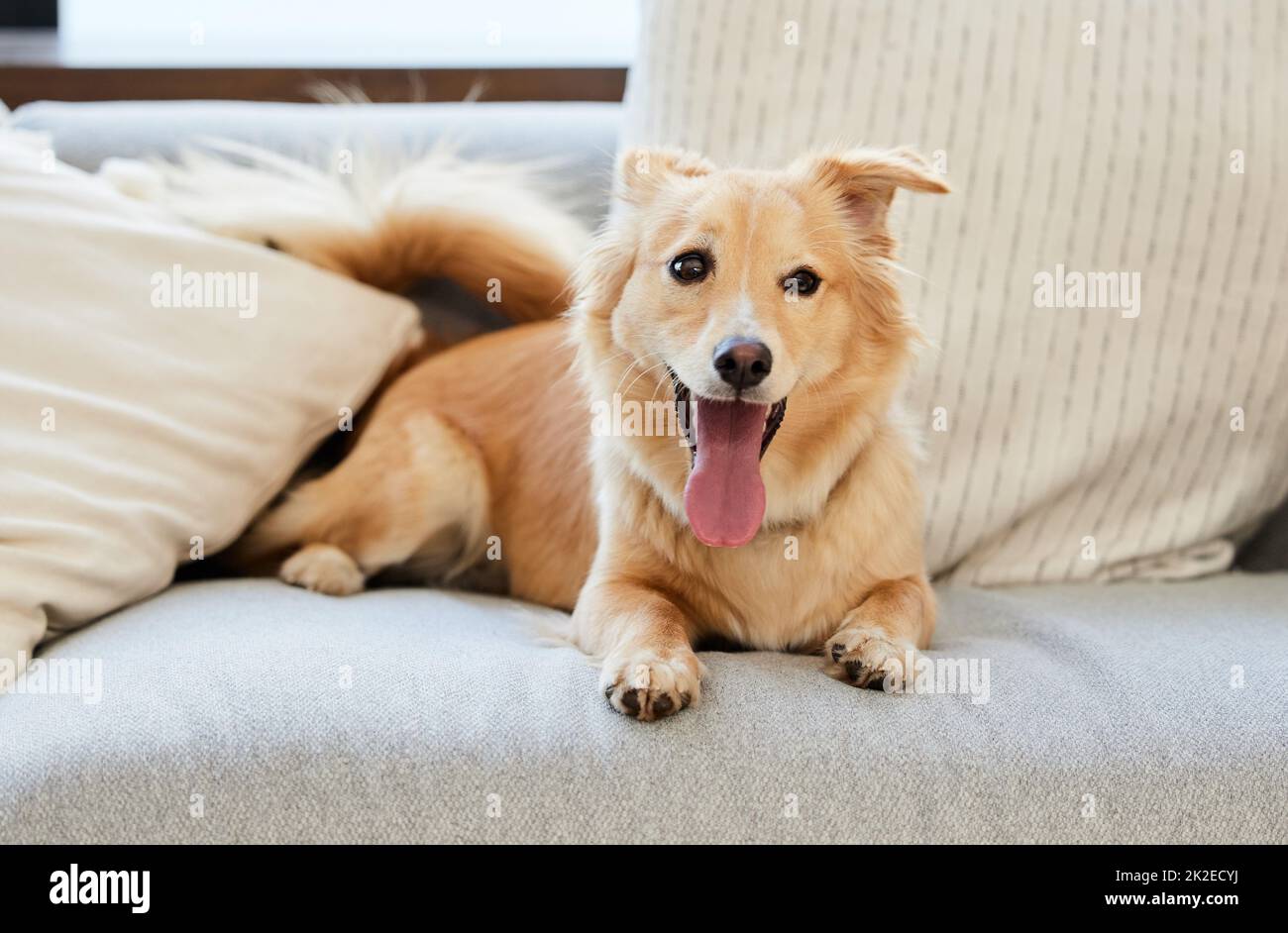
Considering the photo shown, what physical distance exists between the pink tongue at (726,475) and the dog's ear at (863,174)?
0.32 metres

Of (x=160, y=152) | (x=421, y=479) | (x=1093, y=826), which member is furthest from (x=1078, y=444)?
(x=160, y=152)

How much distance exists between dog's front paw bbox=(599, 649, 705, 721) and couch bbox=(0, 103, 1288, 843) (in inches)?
0.6

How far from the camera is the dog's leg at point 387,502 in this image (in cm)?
183

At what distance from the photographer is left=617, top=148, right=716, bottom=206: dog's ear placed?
1.52m

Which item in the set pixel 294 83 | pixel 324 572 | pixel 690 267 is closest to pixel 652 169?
pixel 690 267

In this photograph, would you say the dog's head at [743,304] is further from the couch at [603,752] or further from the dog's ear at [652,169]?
the couch at [603,752]

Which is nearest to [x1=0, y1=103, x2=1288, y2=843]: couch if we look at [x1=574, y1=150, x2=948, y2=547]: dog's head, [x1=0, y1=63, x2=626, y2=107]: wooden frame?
[x1=574, y1=150, x2=948, y2=547]: dog's head

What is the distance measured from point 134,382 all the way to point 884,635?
105cm

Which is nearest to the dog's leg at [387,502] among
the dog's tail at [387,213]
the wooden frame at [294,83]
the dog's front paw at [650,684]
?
the dog's tail at [387,213]

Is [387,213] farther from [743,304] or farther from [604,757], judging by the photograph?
[604,757]

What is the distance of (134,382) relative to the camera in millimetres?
1619

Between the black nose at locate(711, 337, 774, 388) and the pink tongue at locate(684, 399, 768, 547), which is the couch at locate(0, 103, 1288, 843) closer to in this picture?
the pink tongue at locate(684, 399, 768, 547)

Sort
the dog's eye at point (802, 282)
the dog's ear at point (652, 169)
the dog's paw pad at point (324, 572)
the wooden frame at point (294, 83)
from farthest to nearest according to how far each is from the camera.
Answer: the wooden frame at point (294, 83) → the dog's paw pad at point (324, 572) → the dog's ear at point (652, 169) → the dog's eye at point (802, 282)
